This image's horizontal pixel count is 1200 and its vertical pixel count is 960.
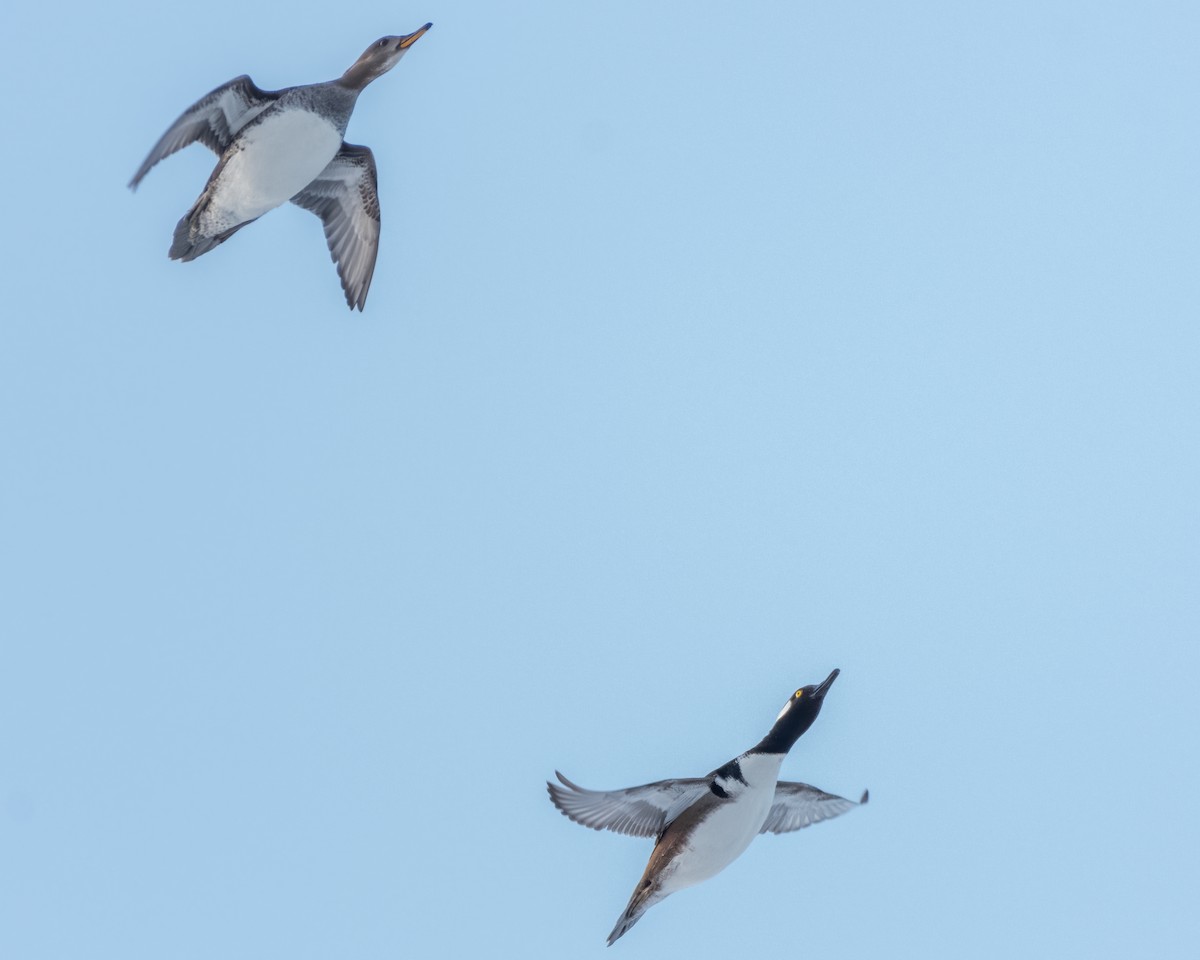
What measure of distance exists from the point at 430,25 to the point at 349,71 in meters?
0.97

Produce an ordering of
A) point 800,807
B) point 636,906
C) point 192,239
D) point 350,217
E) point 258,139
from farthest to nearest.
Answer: point 350,217, point 800,807, point 192,239, point 258,139, point 636,906

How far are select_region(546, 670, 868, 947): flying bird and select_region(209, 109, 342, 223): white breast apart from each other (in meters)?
6.37

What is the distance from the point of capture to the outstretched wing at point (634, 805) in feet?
48.6

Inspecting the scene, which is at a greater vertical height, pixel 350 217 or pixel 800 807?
pixel 350 217

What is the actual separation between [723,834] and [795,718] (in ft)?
5.25

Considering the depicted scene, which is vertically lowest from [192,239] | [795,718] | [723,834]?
[723,834]

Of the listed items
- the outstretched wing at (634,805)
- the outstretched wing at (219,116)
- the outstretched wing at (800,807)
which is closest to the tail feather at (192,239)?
the outstretched wing at (219,116)

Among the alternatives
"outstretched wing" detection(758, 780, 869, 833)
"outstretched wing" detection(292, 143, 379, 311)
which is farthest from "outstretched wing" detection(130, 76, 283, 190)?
"outstretched wing" detection(758, 780, 869, 833)

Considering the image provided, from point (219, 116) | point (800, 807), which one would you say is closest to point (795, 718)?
point (800, 807)

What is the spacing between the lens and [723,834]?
49.7 feet

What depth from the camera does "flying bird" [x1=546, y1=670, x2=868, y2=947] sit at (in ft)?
49.5

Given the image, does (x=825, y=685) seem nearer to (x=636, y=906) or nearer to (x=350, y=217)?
(x=636, y=906)

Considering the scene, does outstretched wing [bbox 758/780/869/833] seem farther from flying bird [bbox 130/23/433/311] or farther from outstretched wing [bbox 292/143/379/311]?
flying bird [bbox 130/23/433/311]

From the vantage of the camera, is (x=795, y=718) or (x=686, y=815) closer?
(x=686, y=815)
